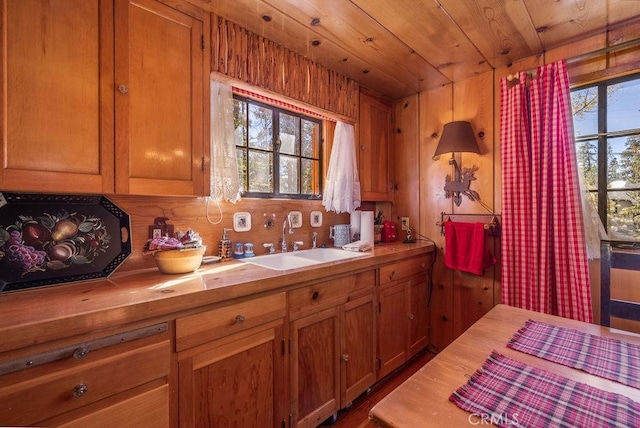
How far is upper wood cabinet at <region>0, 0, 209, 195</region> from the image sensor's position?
3.30 feet

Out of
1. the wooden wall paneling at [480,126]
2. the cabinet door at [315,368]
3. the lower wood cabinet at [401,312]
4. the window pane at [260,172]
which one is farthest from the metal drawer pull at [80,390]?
the wooden wall paneling at [480,126]

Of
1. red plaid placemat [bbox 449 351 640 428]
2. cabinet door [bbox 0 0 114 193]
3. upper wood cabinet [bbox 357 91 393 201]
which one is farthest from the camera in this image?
upper wood cabinet [bbox 357 91 393 201]

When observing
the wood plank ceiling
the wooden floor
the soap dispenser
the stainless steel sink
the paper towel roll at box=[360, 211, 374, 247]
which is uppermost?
the wood plank ceiling

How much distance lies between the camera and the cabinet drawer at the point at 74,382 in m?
0.76

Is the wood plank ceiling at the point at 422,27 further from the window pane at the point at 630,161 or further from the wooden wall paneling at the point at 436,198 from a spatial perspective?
the window pane at the point at 630,161

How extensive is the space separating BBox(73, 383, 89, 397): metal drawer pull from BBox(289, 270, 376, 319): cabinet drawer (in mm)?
792

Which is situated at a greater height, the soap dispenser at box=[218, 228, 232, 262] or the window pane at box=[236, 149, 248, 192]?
the window pane at box=[236, 149, 248, 192]

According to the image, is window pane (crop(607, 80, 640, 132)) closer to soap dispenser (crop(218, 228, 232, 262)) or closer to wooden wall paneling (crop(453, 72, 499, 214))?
wooden wall paneling (crop(453, 72, 499, 214))

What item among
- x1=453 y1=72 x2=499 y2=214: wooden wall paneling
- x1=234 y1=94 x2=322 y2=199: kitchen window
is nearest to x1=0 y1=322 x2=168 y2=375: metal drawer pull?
x1=234 y1=94 x2=322 y2=199: kitchen window

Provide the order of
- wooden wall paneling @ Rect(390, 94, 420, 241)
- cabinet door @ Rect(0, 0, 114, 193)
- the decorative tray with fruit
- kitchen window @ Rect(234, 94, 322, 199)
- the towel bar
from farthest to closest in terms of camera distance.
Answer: wooden wall paneling @ Rect(390, 94, 420, 241)
the towel bar
kitchen window @ Rect(234, 94, 322, 199)
the decorative tray with fruit
cabinet door @ Rect(0, 0, 114, 193)

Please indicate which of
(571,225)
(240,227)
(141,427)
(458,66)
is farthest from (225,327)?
(458,66)

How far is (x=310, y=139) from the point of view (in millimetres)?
2350

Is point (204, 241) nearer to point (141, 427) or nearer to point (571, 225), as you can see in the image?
point (141, 427)

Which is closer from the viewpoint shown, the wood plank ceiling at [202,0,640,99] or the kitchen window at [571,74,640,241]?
the wood plank ceiling at [202,0,640,99]
